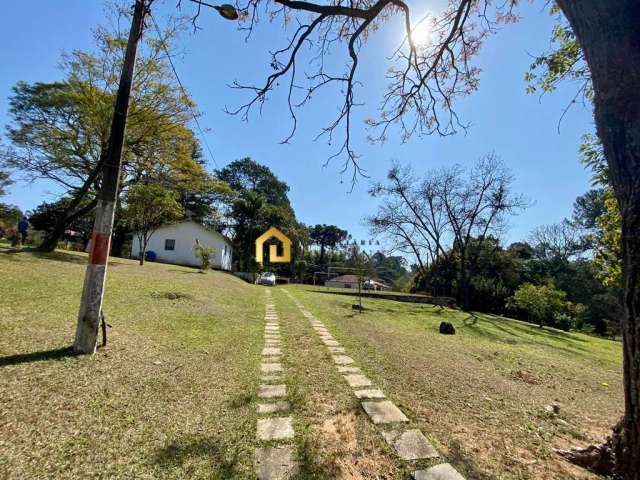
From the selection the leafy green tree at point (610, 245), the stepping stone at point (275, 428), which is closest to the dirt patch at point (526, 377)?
the leafy green tree at point (610, 245)

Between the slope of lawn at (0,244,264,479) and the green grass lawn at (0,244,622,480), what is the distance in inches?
0.5

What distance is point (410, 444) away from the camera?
7.34 ft

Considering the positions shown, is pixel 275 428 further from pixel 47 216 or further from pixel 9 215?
pixel 47 216

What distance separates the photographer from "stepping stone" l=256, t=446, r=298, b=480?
1810mm

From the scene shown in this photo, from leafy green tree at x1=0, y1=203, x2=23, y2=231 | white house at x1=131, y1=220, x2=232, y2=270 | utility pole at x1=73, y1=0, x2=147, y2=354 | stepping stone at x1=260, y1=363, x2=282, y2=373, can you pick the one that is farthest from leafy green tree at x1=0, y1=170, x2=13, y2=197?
stepping stone at x1=260, y1=363, x2=282, y2=373

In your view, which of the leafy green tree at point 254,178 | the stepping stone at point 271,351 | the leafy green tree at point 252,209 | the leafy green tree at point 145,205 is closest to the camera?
the stepping stone at point 271,351

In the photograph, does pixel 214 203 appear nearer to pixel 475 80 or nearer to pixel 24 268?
pixel 24 268

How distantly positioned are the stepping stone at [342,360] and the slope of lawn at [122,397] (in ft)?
3.99

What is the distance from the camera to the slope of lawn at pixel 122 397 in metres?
1.81

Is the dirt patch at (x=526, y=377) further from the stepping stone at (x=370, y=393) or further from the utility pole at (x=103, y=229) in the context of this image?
the utility pole at (x=103, y=229)

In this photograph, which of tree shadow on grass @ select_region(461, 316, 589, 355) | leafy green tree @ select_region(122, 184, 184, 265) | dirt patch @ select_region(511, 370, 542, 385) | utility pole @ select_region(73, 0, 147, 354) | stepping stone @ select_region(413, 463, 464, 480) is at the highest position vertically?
leafy green tree @ select_region(122, 184, 184, 265)

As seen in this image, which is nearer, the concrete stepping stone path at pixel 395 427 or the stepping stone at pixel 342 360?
the concrete stepping stone path at pixel 395 427

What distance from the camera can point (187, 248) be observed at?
24.6m

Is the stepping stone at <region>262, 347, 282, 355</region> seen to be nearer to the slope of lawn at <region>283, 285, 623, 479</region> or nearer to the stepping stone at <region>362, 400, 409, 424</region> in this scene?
the slope of lawn at <region>283, 285, 623, 479</region>
